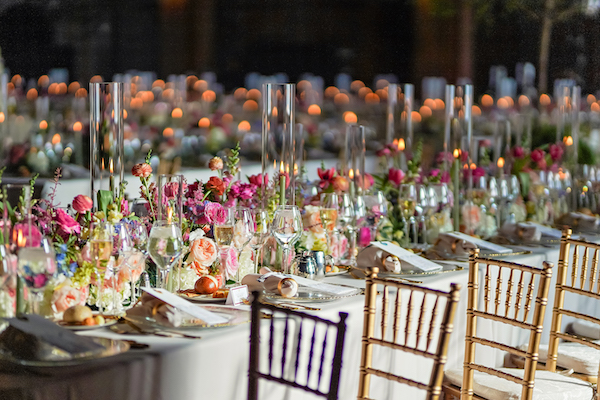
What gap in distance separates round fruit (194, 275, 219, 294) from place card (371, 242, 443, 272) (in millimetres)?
592

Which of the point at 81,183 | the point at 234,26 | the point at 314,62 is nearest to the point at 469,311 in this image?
the point at 81,183

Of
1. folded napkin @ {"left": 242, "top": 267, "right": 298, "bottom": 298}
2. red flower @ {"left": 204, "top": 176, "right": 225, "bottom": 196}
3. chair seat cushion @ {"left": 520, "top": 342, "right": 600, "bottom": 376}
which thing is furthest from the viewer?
chair seat cushion @ {"left": 520, "top": 342, "right": 600, "bottom": 376}

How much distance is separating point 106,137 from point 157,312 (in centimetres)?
73

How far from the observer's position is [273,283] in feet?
6.70

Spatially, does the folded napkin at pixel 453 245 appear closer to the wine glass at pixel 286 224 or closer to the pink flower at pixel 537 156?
the wine glass at pixel 286 224

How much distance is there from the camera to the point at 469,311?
2.17m

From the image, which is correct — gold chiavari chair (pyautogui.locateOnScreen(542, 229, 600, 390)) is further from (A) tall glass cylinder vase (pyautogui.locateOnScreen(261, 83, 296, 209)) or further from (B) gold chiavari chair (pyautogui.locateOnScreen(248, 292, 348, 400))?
(B) gold chiavari chair (pyautogui.locateOnScreen(248, 292, 348, 400))

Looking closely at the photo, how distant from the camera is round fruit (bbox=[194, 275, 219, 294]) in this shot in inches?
81.3

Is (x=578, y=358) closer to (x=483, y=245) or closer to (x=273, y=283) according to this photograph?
(x=483, y=245)

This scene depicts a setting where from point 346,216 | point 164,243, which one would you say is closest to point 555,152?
point 346,216

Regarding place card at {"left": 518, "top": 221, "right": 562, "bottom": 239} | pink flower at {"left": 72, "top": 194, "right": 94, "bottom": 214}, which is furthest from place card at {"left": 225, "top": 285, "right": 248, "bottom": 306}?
place card at {"left": 518, "top": 221, "right": 562, "bottom": 239}

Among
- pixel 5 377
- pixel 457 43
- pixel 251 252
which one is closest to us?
pixel 5 377

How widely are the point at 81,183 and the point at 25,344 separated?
2847 millimetres

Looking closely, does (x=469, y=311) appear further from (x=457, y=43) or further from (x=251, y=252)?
(x=457, y=43)
